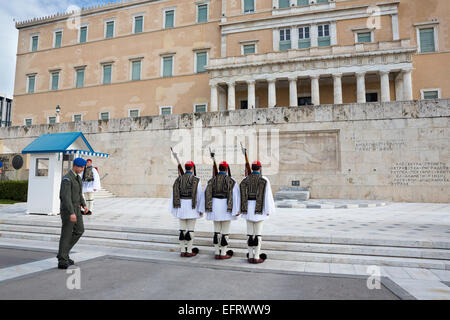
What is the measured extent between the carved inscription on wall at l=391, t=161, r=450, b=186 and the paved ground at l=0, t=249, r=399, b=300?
37.4 feet

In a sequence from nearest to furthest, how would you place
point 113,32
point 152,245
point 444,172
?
point 152,245 → point 444,172 → point 113,32

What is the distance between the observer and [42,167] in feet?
33.8

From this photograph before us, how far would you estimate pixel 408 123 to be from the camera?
14.1 m

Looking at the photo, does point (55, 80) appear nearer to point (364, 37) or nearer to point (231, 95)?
point (231, 95)

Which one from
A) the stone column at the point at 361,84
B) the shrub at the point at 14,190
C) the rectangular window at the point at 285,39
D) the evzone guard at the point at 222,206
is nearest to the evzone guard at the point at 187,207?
the evzone guard at the point at 222,206

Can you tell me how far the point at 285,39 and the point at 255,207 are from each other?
2749 centimetres

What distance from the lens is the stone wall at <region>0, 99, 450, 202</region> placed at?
543 inches

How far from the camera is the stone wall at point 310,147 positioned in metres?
13.8

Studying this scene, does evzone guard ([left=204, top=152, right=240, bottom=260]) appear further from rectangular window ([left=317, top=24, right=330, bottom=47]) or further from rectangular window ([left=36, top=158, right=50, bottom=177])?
rectangular window ([left=317, top=24, right=330, bottom=47])

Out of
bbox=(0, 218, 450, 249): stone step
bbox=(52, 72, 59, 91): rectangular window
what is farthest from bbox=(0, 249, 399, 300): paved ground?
bbox=(52, 72, 59, 91): rectangular window

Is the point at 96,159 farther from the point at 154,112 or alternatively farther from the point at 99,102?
the point at 99,102
